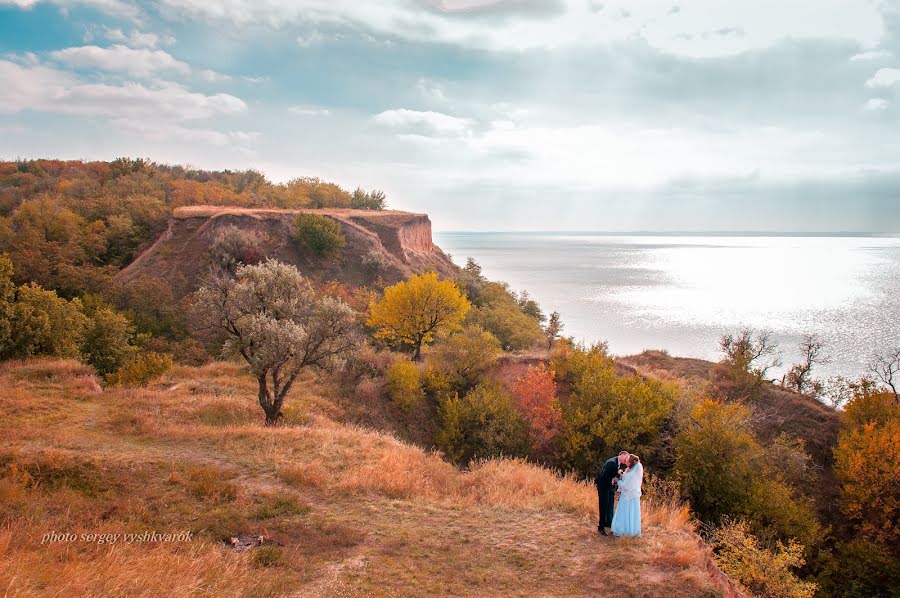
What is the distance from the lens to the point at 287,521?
9.99 meters

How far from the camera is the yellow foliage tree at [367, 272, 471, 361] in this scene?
31312mm

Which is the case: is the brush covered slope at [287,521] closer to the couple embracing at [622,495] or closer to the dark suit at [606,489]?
the couple embracing at [622,495]

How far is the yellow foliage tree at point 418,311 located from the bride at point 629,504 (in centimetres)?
2251

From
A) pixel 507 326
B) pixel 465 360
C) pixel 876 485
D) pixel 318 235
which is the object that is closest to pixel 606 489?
pixel 465 360

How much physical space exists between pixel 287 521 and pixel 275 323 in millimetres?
8983

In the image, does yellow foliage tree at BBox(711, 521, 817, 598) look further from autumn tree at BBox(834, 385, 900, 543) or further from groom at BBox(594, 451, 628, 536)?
autumn tree at BBox(834, 385, 900, 543)

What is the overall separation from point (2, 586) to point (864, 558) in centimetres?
2918

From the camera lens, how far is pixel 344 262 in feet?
169

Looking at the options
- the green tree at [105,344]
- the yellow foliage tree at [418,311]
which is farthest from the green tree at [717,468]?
the green tree at [105,344]

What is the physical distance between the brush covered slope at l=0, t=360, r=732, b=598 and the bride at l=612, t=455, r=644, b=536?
0.33m

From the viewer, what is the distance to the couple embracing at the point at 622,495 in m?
9.42

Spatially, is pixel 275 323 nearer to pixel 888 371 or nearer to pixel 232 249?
pixel 232 249

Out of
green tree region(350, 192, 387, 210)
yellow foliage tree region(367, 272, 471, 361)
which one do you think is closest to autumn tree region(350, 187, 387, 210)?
green tree region(350, 192, 387, 210)

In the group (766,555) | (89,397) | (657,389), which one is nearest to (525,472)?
(766,555)
